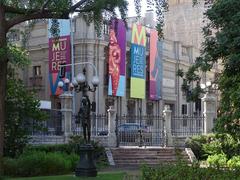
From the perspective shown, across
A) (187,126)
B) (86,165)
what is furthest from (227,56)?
(187,126)

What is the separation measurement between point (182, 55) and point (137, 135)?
32.8m

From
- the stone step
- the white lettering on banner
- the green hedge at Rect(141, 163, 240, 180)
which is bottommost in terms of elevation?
the stone step

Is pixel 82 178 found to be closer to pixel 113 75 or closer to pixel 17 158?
pixel 17 158

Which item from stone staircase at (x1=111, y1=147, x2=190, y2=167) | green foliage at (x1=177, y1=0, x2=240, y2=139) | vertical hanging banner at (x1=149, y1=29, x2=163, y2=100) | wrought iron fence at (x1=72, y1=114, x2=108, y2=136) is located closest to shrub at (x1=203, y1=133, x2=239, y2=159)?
stone staircase at (x1=111, y1=147, x2=190, y2=167)

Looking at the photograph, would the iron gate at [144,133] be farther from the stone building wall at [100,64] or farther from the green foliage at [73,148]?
the stone building wall at [100,64]

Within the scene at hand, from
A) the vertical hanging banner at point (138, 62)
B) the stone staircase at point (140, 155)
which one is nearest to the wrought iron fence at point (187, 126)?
the stone staircase at point (140, 155)

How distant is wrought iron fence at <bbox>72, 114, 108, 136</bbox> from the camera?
106 feet

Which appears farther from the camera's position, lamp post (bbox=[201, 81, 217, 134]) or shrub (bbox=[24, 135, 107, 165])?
lamp post (bbox=[201, 81, 217, 134])

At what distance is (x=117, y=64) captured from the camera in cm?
5291

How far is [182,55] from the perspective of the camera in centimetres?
6519

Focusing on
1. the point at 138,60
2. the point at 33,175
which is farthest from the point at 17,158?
the point at 138,60

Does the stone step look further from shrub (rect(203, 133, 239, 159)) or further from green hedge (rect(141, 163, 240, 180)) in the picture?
green hedge (rect(141, 163, 240, 180))

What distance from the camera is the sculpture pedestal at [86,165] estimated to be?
64.6 ft

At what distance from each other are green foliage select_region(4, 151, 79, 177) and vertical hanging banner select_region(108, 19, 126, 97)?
1143 inches
